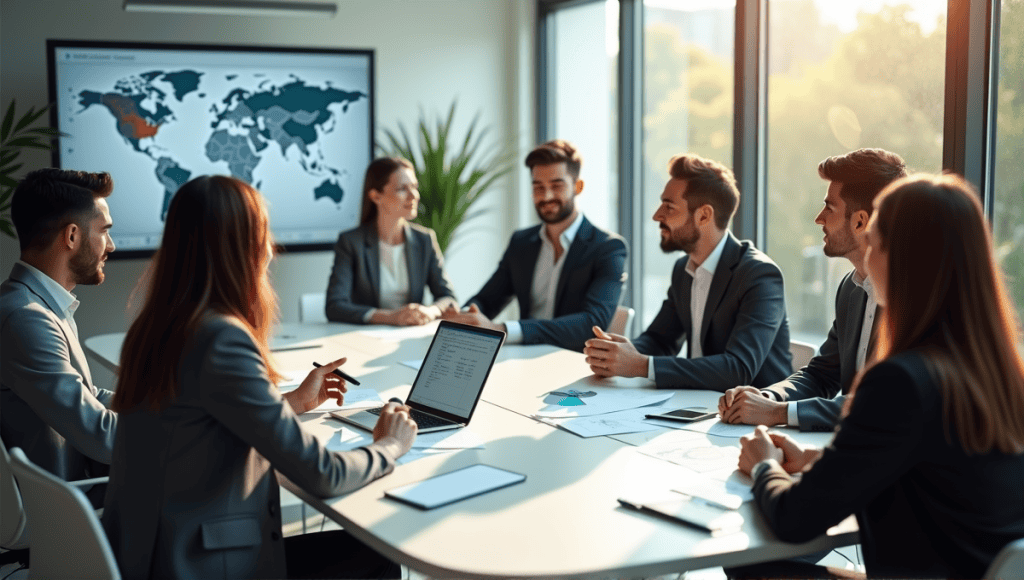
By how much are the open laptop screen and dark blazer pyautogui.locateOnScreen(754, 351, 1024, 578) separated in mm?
996

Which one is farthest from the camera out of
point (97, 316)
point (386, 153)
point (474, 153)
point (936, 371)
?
Result: point (474, 153)

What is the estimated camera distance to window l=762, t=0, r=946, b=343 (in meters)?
3.83

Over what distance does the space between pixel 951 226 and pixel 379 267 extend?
11.5ft

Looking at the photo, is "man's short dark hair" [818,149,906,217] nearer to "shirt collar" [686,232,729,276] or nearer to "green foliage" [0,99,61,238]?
"shirt collar" [686,232,729,276]

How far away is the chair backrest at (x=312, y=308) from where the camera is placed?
486 centimetres

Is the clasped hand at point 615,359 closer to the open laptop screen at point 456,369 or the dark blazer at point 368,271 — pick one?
the open laptop screen at point 456,369

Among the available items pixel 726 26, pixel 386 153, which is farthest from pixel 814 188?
pixel 386 153

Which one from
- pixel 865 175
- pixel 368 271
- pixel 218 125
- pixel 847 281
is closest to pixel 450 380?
pixel 847 281

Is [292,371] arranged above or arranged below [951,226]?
below

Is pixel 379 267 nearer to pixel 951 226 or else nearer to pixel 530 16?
pixel 530 16

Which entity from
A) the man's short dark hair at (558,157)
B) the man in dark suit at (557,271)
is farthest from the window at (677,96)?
the man in dark suit at (557,271)

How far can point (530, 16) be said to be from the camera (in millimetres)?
6344

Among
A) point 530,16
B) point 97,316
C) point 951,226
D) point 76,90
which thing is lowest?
point 97,316

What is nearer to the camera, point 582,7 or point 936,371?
point 936,371
